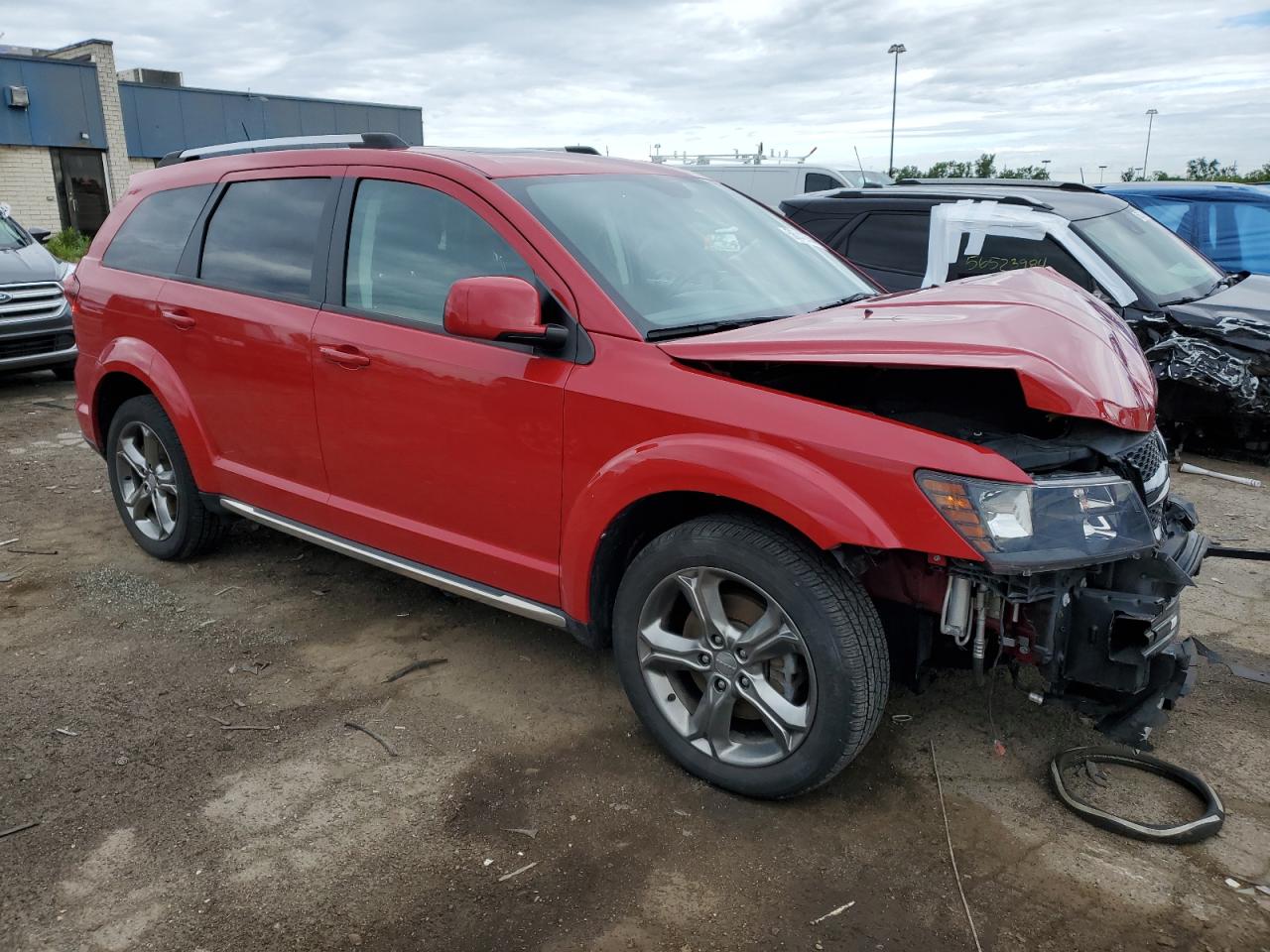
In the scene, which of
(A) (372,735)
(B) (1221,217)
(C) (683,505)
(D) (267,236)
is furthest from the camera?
(B) (1221,217)

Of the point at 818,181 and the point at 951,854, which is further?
the point at 818,181

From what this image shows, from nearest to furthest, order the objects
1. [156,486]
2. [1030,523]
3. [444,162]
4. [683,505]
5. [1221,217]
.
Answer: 1. [1030,523]
2. [683,505]
3. [444,162]
4. [156,486]
5. [1221,217]

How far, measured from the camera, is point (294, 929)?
96.4 inches

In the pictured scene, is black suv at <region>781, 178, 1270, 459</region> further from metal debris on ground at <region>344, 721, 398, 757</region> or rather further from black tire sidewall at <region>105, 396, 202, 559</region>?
metal debris on ground at <region>344, 721, 398, 757</region>

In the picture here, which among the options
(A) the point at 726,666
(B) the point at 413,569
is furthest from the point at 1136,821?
(B) the point at 413,569

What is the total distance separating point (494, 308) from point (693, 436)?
697 millimetres

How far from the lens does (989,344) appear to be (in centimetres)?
261

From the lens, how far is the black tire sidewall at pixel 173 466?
456 cm

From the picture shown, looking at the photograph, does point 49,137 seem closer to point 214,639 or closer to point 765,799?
point 214,639

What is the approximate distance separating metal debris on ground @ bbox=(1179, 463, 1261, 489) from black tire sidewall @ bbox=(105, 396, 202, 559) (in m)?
6.25

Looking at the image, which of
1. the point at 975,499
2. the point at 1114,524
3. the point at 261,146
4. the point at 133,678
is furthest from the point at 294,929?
the point at 261,146

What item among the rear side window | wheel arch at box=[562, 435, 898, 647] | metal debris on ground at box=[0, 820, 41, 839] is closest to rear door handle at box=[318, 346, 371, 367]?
wheel arch at box=[562, 435, 898, 647]

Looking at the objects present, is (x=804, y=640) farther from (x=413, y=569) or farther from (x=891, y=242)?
(x=891, y=242)

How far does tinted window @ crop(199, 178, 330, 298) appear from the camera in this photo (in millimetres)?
3844
